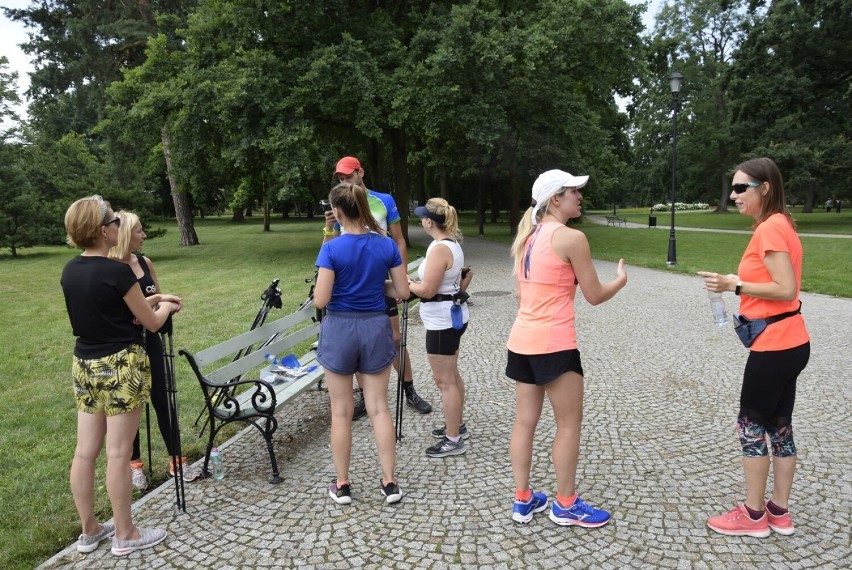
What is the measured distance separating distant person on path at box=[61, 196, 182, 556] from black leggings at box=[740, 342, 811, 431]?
3.08m

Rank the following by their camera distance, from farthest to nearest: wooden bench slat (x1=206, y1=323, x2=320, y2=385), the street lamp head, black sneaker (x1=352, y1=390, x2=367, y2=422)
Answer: the street lamp head
black sneaker (x1=352, y1=390, x2=367, y2=422)
wooden bench slat (x1=206, y1=323, x2=320, y2=385)

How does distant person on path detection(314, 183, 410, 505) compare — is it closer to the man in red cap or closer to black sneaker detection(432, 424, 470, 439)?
the man in red cap

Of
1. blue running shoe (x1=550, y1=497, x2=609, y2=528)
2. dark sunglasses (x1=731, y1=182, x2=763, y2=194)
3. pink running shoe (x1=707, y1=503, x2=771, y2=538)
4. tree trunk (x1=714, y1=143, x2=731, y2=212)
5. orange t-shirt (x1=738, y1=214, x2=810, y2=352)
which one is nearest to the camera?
orange t-shirt (x1=738, y1=214, x2=810, y2=352)

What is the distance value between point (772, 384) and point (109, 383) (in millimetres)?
3333

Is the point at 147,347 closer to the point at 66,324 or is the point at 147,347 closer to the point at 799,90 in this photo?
the point at 66,324

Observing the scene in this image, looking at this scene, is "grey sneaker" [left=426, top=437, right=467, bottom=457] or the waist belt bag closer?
the waist belt bag

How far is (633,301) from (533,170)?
17.3 m

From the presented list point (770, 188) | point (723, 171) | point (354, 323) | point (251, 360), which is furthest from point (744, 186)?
point (723, 171)

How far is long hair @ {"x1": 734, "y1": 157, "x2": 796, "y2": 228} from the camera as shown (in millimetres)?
2793

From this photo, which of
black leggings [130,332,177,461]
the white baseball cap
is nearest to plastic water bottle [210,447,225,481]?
black leggings [130,332,177,461]

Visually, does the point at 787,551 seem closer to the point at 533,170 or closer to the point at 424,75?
the point at 424,75

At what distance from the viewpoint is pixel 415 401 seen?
16.4ft

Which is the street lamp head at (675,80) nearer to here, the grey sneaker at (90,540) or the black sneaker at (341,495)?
the black sneaker at (341,495)

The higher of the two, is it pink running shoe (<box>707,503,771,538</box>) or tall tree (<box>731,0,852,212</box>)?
tall tree (<box>731,0,852,212</box>)
